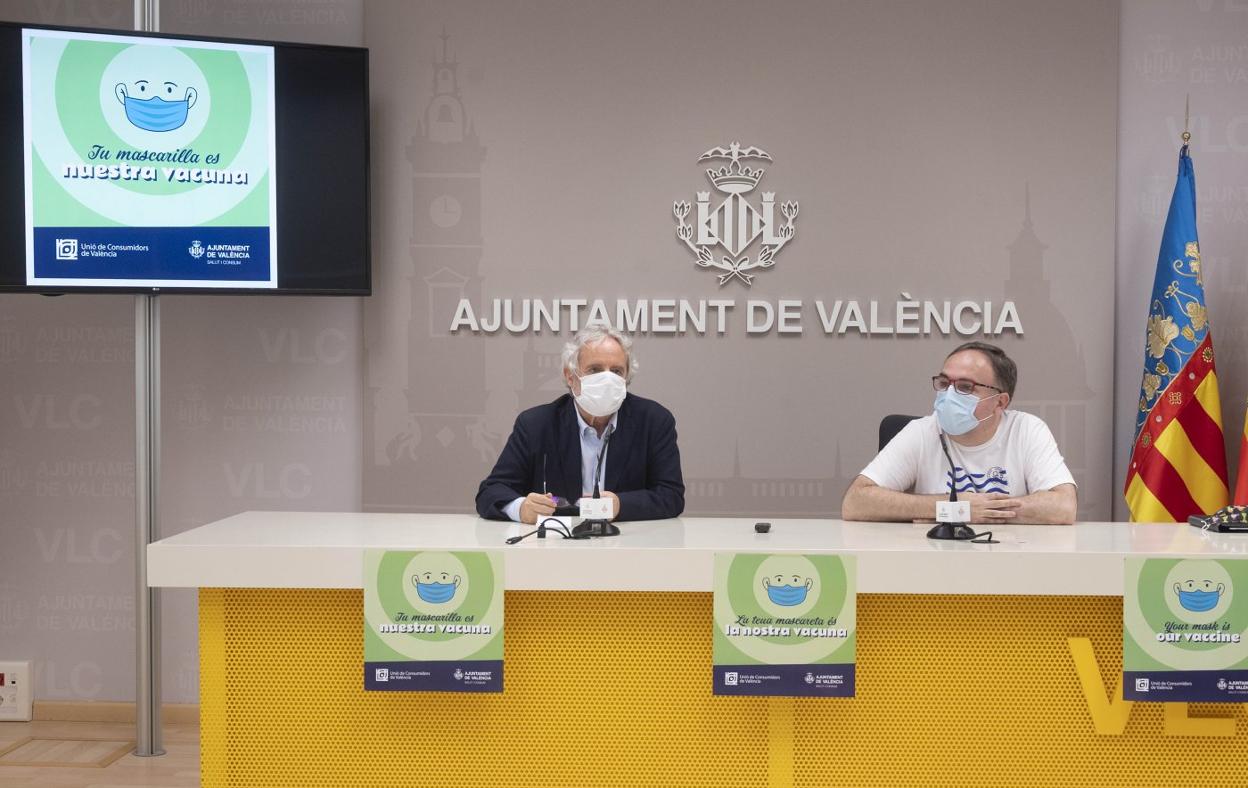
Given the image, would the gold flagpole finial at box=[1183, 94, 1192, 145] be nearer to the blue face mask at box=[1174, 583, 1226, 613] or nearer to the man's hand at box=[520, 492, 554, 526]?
the blue face mask at box=[1174, 583, 1226, 613]

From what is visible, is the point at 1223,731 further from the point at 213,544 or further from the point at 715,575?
the point at 213,544

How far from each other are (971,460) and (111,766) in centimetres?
287

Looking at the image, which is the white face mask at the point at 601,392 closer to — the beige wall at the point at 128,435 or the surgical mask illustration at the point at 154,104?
the beige wall at the point at 128,435

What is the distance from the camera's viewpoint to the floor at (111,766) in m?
3.08

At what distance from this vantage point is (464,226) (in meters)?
3.57

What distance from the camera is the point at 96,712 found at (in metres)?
3.67

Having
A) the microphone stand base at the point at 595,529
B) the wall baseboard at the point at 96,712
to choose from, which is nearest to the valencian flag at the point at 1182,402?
the microphone stand base at the point at 595,529

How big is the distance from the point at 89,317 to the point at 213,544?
87.2 inches

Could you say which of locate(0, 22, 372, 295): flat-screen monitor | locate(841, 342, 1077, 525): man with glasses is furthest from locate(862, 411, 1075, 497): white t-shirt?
locate(0, 22, 372, 295): flat-screen monitor

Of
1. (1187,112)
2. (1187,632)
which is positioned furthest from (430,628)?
(1187,112)

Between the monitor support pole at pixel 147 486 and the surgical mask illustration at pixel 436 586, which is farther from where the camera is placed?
the monitor support pole at pixel 147 486

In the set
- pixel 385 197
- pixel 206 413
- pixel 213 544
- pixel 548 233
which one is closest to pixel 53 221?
pixel 206 413

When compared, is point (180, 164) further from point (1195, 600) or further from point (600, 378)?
point (1195, 600)

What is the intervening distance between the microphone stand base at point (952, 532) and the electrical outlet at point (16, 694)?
11.0 ft
